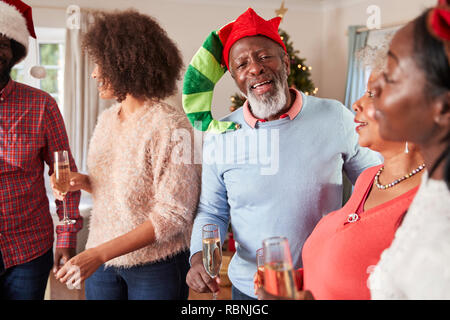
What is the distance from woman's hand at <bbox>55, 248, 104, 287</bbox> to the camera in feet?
4.39

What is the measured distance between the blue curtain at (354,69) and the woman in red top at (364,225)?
417cm

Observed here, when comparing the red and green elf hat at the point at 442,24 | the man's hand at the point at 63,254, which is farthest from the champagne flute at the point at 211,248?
the red and green elf hat at the point at 442,24

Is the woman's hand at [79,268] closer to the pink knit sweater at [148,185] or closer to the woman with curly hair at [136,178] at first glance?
the woman with curly hair at [136,178]

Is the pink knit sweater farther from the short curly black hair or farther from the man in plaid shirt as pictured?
the man in plaid shirt

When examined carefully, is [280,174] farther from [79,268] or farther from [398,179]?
[79,268]

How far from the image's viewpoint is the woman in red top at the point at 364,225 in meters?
0.79

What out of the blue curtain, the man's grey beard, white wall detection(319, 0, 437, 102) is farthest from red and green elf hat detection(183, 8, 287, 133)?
white wall detection(319, 0, 437, 102)

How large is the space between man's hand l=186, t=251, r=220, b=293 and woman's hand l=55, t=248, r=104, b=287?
14.0 inches

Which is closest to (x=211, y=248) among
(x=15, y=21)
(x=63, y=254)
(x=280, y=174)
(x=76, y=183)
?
(x=280, y=174)

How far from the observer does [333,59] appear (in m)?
5.47

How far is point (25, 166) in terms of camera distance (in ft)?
5.18
